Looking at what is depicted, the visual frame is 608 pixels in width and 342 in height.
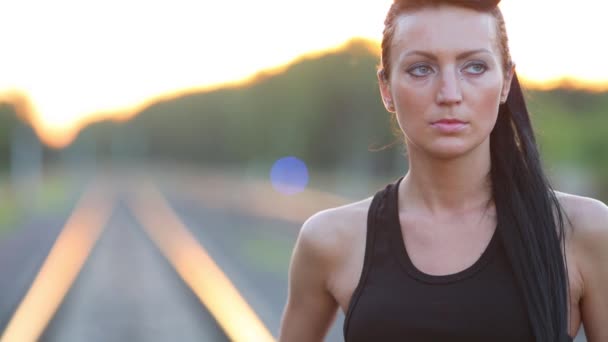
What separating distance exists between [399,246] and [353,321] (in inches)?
10.4

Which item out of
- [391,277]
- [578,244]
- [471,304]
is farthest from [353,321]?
[578,244]

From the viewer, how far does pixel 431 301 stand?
10.0 ft

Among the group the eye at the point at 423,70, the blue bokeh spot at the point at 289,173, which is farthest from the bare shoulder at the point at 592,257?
the blue bokeh spot at the point at 289,173

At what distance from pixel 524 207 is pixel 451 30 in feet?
1.89

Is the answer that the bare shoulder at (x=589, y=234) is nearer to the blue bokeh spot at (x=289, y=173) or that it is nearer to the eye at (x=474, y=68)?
the eye at (x=474, y=68)

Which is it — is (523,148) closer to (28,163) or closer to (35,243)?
(35,243)

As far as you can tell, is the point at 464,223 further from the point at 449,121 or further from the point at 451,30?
the point at 451,30

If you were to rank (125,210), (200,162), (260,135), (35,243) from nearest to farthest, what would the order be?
(35,243), (125,210), (260,135), (200,162)

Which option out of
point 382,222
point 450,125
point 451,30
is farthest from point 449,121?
point 382,222

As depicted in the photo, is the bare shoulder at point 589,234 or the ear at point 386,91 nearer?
the bare shoulder at point 589,234

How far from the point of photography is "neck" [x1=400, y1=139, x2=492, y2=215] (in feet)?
10.8

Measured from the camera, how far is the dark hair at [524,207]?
3.02 metres

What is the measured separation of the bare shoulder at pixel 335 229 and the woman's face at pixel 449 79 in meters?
0.36

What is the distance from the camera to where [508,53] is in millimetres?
3260
